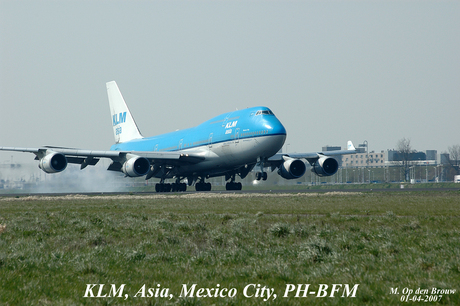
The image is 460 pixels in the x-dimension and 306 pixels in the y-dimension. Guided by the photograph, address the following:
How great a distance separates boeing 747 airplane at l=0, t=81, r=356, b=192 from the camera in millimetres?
40019

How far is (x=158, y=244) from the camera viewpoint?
11969 mm

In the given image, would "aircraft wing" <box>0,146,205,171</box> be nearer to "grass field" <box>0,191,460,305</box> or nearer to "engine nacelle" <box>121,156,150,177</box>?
"engine nacelle" <box>121,156,150,177</box>

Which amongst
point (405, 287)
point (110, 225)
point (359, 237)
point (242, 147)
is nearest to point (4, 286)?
point (405, 287)

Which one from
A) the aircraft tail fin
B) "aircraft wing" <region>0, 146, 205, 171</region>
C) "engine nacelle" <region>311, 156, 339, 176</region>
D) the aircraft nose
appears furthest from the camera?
the aircraft tail fin

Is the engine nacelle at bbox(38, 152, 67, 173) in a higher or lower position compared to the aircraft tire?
higher

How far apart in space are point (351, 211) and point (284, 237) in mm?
8524

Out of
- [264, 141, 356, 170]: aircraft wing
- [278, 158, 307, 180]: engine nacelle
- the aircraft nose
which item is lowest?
[278, 158, 307, 180]: engine nacelle

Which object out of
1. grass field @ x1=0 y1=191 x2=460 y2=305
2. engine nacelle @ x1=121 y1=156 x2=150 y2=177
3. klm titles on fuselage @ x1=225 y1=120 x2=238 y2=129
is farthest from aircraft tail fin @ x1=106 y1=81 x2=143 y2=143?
grass field @ x1=0 y1=191 x2=460 y2=305

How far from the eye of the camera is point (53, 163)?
42.6m

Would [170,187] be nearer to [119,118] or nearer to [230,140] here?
[230,140]

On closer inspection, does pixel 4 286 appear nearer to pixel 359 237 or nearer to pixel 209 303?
pixel 209 303

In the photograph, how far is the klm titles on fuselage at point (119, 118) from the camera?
6294cm

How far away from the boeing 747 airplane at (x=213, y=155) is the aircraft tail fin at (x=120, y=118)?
9.78 m

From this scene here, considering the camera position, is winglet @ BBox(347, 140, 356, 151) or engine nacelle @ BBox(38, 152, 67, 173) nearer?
engine nacelle @ BBox(38, 152, 67, 173)
